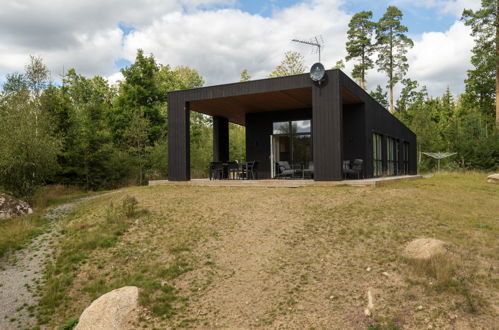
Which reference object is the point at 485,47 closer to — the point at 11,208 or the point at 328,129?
the point at 328,129

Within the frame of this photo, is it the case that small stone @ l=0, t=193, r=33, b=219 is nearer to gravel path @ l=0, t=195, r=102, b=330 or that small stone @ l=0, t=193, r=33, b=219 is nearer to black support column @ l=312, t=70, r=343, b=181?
gravel path @ l=0, t=195, r=102, b=330

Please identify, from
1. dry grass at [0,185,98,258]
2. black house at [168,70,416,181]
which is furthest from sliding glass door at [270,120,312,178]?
dry grass at [0,185,98,258]

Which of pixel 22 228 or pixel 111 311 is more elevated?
pixel 22 228

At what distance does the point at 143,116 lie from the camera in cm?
2212

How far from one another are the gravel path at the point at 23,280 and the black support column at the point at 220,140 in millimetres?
8062

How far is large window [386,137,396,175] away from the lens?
16094mm

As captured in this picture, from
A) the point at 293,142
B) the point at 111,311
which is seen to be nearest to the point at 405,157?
the point at 293,142

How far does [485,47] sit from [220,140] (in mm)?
22190

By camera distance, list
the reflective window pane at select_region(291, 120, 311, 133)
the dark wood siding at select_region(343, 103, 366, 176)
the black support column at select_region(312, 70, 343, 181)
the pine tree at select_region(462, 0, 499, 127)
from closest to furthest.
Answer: the black support column at select_region(312, 70, 343, 181) < the dark wood siding at select_region(343, 103, 366, 176) < the reflective window pane at select_region(291, 120, 311, 133) < the pine tree at select_region(462, 0, 499, 127)

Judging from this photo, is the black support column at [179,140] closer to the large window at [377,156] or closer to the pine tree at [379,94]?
the large window at [377,156]

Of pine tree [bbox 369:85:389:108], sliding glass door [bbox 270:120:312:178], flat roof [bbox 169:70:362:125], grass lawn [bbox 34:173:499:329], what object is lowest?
grass lawn [bbox 34:173:499:329]

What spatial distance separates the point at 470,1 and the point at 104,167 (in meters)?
27.3

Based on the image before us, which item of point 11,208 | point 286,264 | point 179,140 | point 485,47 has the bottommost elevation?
point 286,264

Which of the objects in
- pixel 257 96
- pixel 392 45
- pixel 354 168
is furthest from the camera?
pixel 392 45
